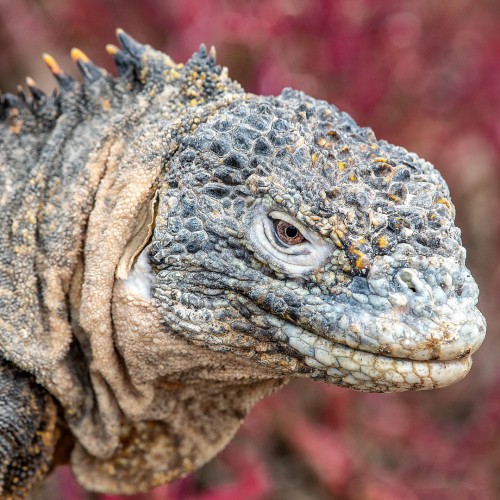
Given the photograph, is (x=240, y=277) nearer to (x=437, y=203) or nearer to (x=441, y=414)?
(x=437, y=203)

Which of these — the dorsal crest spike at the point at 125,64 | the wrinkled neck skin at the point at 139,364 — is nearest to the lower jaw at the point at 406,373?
the wrinkled neck skin at the point at 139,364

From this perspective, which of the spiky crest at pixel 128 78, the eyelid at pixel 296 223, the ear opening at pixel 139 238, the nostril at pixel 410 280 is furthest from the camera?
the spiky crest at pixel 128 78

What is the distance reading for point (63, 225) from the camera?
9.55ft

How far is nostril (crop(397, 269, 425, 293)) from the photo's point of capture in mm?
2479

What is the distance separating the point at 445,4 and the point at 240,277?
5.23 metres

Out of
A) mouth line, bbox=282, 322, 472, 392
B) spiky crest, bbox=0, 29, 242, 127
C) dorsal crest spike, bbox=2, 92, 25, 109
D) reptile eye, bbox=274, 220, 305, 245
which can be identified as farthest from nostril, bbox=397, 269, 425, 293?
dorsal crest spike, bbox=2, 92, 25, 109

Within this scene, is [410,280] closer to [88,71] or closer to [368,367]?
[368,367]

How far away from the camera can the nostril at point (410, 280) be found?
248 cm

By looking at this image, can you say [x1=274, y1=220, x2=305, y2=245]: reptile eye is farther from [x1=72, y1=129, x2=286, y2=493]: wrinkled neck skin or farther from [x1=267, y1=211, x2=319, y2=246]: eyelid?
[x1=72, y1=129, x2=286, y2=493]: wrinkled neck skin

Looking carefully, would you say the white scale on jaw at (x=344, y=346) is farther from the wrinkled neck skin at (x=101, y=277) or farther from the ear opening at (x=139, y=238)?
the ear opening at (x=139, y=238)

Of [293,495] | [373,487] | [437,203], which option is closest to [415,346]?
[437,203]

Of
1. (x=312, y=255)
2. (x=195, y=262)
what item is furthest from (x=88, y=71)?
(x=312, y=255)

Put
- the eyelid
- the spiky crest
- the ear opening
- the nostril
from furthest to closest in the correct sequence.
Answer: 1. the spiky crest
2. the ear opening
3. the eyelid
4. the nostril

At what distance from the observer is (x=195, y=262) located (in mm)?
2715
